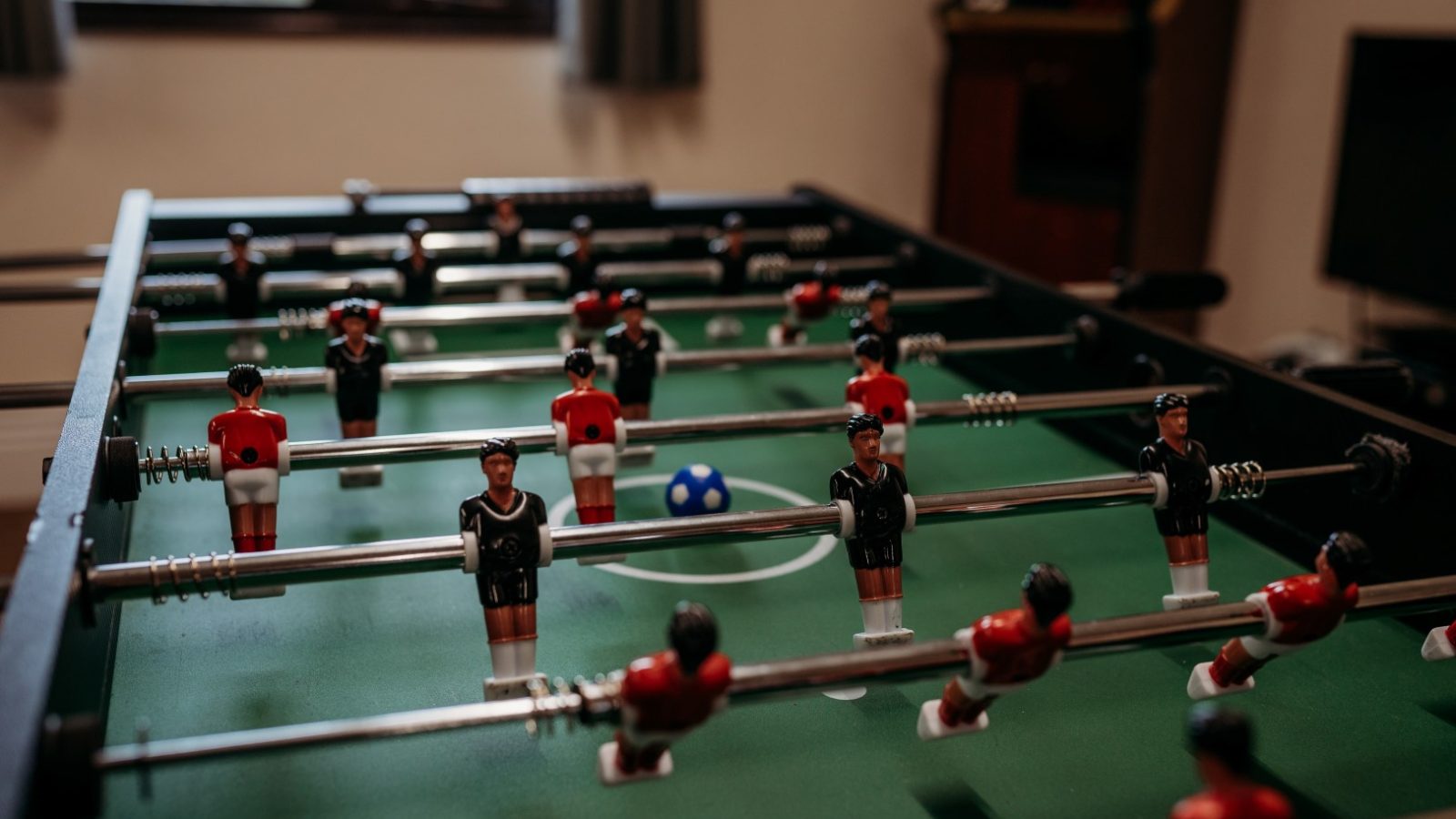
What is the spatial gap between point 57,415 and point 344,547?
0.84 meters

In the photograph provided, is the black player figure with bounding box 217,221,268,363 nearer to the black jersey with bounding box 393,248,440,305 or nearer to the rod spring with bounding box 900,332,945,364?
the black jersey with bounding box 393,248,440,305

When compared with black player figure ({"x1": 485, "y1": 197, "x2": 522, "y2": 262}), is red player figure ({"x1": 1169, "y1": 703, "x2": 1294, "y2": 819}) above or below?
below

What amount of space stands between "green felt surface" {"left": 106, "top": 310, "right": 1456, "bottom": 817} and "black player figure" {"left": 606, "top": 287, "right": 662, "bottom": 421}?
14 centimetres

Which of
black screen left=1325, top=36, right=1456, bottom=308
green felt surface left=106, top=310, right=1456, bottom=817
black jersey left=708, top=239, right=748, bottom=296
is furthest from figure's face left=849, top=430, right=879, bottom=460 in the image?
black screen left=1325, top=36, right=1456, bottom=308

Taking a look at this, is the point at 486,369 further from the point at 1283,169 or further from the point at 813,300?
the point at 1283,169

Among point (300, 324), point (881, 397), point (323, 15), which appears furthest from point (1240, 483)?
point (323, 15)

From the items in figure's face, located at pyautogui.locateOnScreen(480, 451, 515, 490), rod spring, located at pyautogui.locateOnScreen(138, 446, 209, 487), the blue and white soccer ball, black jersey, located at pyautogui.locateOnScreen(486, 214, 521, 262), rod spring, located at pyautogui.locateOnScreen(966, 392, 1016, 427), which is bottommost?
the blue and white soccer ball

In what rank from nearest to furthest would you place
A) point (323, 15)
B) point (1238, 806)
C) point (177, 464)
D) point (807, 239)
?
point (1238, 806), point (177, 464), point (807, 239), point (323, 15)

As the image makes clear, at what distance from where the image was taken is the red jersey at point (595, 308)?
2.23m

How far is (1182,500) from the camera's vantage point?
4.55ft

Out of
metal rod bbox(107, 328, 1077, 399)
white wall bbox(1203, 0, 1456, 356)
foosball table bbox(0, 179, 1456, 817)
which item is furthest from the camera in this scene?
white wall bbox(1203, 0, 1456, 356)

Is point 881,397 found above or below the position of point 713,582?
above

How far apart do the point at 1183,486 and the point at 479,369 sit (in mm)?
992

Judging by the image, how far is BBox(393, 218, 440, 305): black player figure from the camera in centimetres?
247
